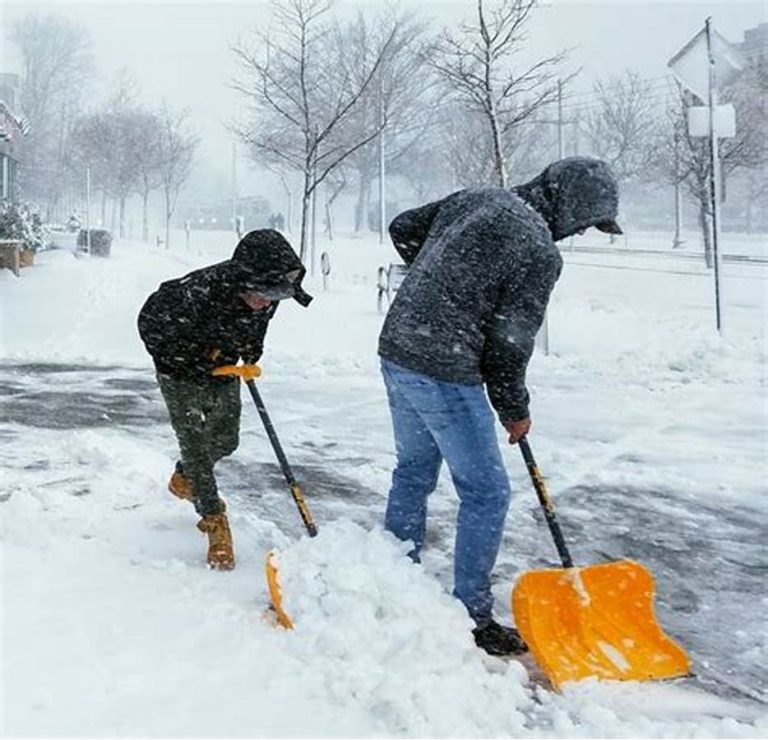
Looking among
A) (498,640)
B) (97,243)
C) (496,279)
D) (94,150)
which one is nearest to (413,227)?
(496,279)

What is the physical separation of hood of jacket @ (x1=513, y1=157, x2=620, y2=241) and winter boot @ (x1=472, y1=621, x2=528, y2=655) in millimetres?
1429

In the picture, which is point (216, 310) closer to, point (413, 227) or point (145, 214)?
point (413, 227)

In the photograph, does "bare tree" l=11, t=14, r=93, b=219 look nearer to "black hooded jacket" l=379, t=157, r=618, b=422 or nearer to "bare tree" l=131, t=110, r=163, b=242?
"bare tree" l=131, t=110, r=163, b=242

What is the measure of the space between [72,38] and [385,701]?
72.2 meters

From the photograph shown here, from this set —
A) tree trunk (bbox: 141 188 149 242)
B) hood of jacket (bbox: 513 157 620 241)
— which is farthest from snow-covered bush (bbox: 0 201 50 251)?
hood of jacket (bbox: 513 157 620 241)

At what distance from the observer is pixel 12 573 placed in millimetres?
3691

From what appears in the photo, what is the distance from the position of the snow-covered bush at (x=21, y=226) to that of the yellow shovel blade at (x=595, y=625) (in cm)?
2115

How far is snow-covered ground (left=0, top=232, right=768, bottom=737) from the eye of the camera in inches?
111

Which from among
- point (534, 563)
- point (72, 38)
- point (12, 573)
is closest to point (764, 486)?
point (534, 563)

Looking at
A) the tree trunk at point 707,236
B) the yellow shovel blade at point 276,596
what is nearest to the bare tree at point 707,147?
the tree trunk at point 707,236

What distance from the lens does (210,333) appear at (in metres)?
3.84

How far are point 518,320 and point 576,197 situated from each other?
0.47 meters

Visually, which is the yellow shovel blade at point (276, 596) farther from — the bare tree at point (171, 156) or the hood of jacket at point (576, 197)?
the bare tree at point (171, 156)

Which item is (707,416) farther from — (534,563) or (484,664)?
(484,664)
